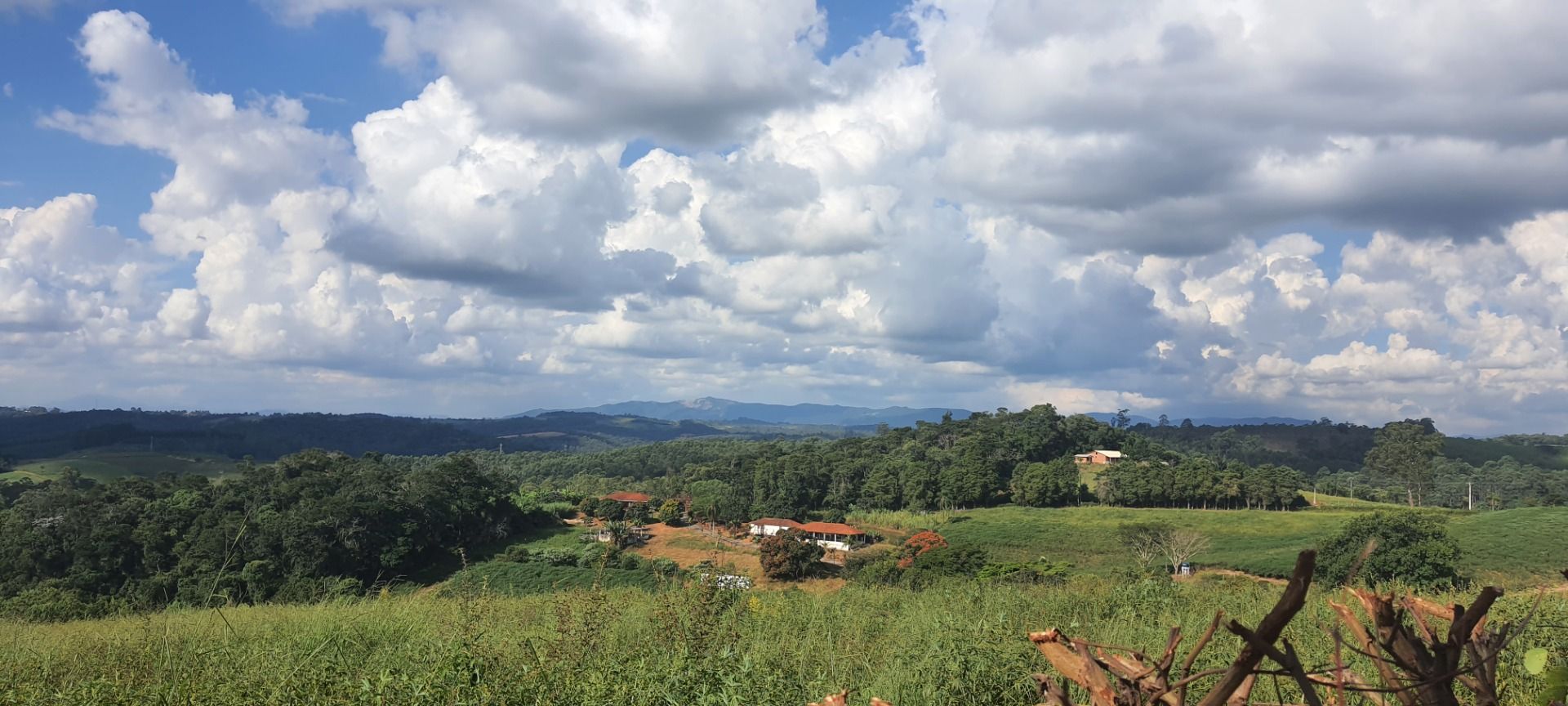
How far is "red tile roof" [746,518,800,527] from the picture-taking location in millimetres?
61406

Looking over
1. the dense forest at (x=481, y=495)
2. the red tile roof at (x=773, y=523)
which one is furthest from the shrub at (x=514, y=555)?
the red tile roof at (x=773, y=523)

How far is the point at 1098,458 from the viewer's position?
301ft

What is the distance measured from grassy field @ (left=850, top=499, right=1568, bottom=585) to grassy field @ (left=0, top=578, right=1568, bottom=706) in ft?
81.3

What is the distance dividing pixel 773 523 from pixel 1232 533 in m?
31.4

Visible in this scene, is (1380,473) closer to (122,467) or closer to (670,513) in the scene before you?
(670,513)

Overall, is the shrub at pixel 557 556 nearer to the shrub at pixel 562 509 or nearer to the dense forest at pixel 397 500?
the dense forest at pixel 397 500

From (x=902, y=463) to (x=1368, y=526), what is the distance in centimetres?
5297

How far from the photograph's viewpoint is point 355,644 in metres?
6.16

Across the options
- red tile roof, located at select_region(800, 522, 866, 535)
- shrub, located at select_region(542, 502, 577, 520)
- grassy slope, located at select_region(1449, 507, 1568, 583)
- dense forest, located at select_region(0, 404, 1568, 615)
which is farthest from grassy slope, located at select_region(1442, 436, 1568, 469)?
shrub, located at select_region(542, 502, 577, 520)

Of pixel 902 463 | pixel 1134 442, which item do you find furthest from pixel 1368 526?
pixel 1134 442

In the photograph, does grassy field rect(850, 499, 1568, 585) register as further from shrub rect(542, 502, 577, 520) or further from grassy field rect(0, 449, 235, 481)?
grassy field rect(0, 449, 235, 481)

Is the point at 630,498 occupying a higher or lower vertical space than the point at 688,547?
higher

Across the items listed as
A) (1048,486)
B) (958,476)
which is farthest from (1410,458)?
(958,476)

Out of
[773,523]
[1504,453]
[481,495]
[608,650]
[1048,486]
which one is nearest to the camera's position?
[608,650]
